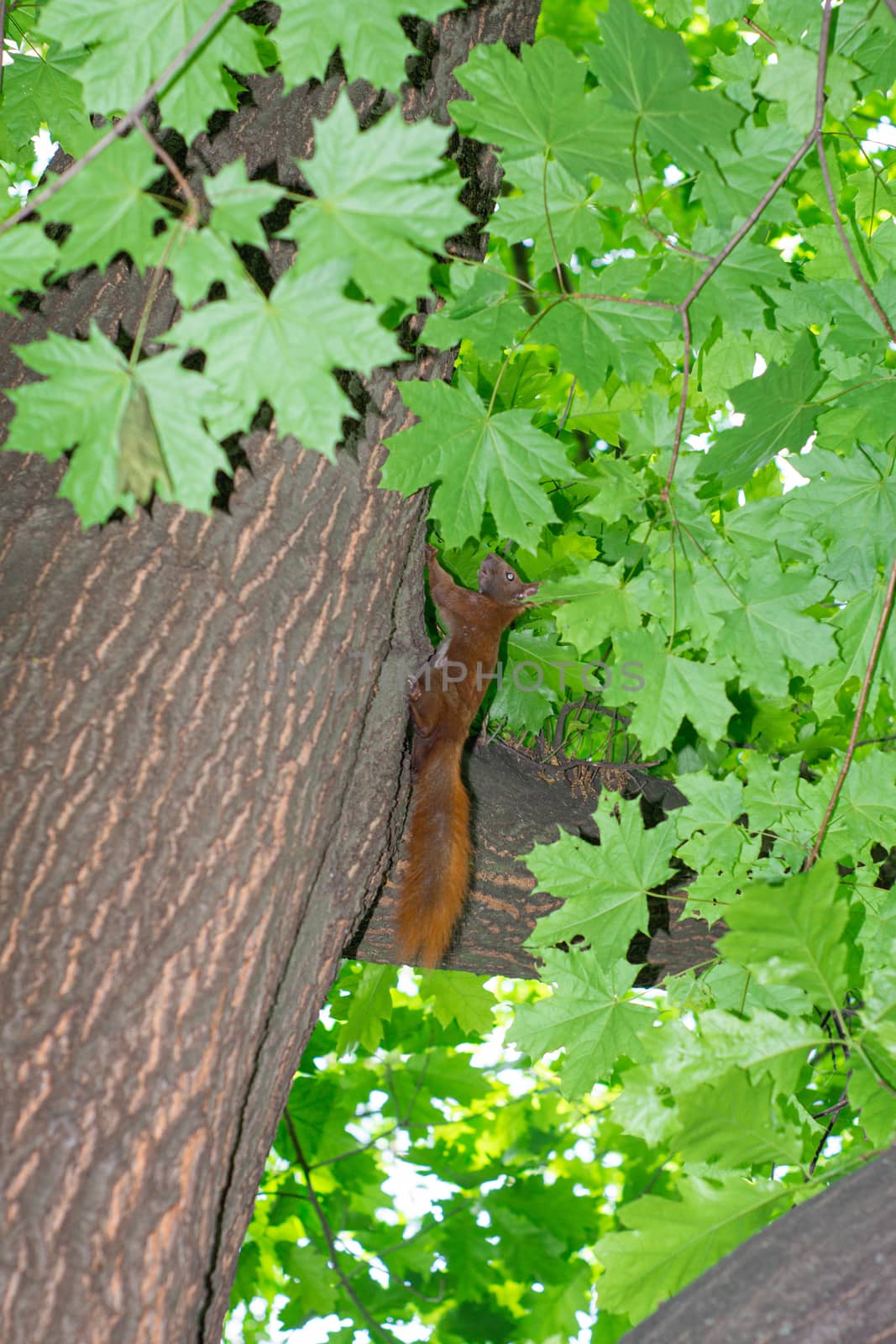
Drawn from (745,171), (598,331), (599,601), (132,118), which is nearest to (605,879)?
A: (599,601)

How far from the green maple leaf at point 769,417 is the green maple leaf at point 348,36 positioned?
→ 1024 mm

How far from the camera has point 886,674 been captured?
2.42m

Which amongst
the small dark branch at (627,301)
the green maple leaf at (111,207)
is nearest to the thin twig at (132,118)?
the green maple leaf at (111,207)

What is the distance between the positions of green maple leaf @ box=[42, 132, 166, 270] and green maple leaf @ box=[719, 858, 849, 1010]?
4.08ft

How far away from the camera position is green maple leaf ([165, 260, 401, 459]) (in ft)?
4.39

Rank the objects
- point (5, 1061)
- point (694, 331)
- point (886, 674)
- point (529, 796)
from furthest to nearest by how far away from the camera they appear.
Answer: point (529, 796)
point (886, 674)
point (694, 331)
point (5, 1061)

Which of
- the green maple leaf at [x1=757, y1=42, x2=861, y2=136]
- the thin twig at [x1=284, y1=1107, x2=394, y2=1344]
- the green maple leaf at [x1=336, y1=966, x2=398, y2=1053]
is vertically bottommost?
the thin twig at [x1=284, y1=1107, x2=394, y2=1344]

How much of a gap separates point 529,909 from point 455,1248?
2.58 m

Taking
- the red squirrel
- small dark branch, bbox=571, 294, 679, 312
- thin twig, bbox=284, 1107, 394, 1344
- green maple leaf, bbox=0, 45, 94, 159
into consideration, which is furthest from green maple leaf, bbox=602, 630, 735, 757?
green maple leaf, bbox=0, 45, 94, 159

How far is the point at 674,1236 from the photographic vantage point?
1.68 m

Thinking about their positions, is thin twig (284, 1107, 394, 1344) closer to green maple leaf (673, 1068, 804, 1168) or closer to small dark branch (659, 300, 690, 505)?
green maple leaf (673, 1068, 804, 1168)

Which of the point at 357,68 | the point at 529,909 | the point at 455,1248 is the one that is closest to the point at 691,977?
the point at 529,909

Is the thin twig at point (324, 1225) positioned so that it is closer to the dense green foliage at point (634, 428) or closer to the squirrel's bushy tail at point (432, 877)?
the dense green foliage at point (634, 428)

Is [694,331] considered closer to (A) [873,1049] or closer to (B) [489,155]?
(B) [489,155]
